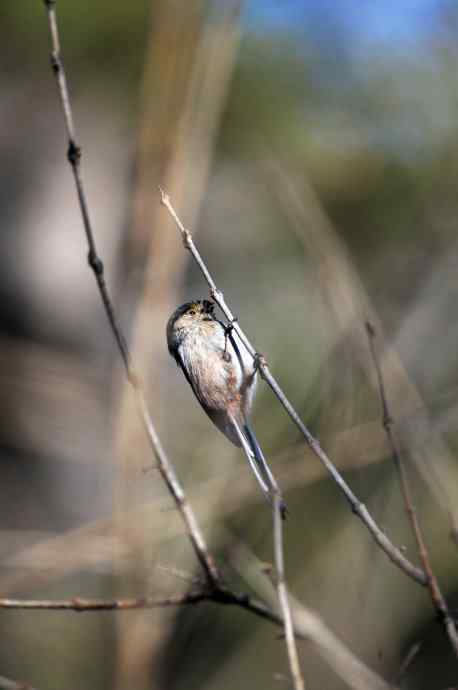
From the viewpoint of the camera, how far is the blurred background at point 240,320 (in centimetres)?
319

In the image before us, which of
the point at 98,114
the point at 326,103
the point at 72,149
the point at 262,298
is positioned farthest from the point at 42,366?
the point at 72,149

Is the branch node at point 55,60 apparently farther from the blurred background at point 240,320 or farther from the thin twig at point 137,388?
the blurred background at point 240,320

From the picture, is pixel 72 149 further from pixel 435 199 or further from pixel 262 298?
pixel 262 298

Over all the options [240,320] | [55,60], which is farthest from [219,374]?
[240,320]

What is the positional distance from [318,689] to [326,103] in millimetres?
4469

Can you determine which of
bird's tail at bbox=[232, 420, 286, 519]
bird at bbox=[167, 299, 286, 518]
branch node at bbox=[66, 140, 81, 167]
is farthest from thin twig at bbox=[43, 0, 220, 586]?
bird at bbox=[167, 299, 286, 518]

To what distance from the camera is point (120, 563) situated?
321cm

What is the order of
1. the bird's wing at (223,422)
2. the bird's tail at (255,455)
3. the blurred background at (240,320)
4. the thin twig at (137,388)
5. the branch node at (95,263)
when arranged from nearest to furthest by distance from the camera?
the thin twig at (137,388)
the branch node at (95,263)
the bird's tail at (255,455)
the bird's wing at (223,422)
the blurred background at (240,320)

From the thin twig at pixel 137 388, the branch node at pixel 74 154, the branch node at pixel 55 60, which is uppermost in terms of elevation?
the branch node at pixel 55 60

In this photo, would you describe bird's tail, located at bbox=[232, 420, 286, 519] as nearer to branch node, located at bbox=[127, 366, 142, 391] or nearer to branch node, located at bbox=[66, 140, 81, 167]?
branch node, located at bbox=[127, 366, 142, 391]

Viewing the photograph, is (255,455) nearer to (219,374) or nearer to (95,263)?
(219,374)

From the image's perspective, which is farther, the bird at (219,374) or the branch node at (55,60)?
the bird at (219,374)

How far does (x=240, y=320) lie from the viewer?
5.55 meters

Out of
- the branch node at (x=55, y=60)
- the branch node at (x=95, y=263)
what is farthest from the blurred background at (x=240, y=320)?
the branch node at (x=55, y=60)
